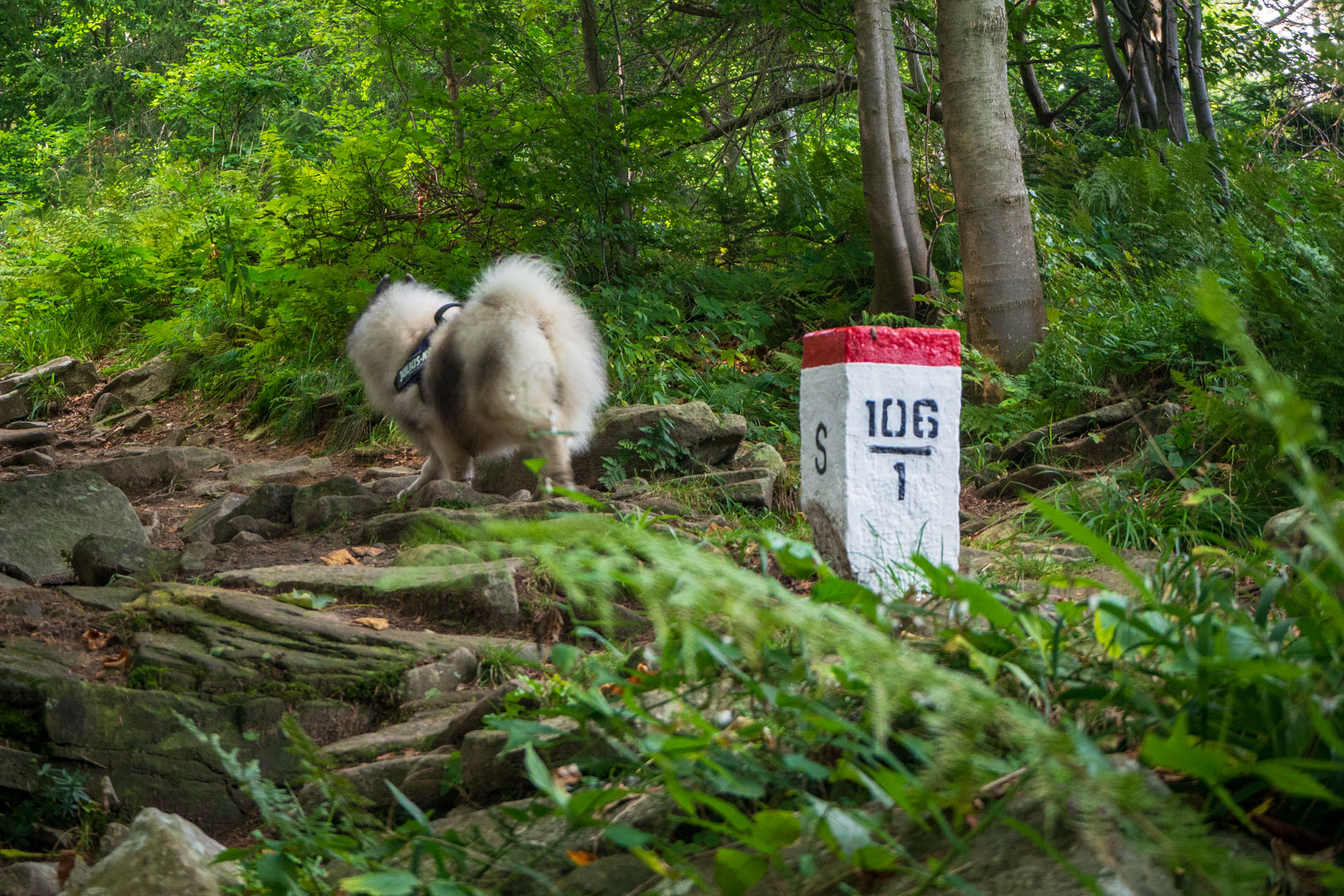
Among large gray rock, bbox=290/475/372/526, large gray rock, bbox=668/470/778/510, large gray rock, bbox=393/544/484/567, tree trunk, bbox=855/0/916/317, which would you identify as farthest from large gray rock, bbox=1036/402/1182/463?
large gray rock, bbox=393/544/484/567

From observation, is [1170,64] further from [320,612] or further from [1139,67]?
[320,612]

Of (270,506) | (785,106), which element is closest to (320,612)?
(270,506)

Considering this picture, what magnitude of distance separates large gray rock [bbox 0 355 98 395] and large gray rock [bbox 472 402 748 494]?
710cm

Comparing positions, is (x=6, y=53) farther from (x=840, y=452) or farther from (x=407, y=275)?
(x=840, y=452)

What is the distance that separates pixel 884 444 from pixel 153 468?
5.63m

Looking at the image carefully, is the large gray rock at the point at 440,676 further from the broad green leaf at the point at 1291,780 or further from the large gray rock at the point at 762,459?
the large gray rock at the point at 762,459

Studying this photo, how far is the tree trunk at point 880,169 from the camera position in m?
7.10

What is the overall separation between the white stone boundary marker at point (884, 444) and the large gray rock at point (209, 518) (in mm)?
3286

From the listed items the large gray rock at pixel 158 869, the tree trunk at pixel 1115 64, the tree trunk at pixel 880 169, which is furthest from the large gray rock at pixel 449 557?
the tree trunk at pixel 1115 64

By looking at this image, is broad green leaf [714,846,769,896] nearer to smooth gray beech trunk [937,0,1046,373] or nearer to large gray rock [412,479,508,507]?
large gray rock [412,479,508,507]

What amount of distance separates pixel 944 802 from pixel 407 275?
5.62m

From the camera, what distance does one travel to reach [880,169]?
7.21m

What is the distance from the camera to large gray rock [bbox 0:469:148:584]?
411cm

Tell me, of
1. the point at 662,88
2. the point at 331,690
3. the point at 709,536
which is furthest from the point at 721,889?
the point at 662,88
